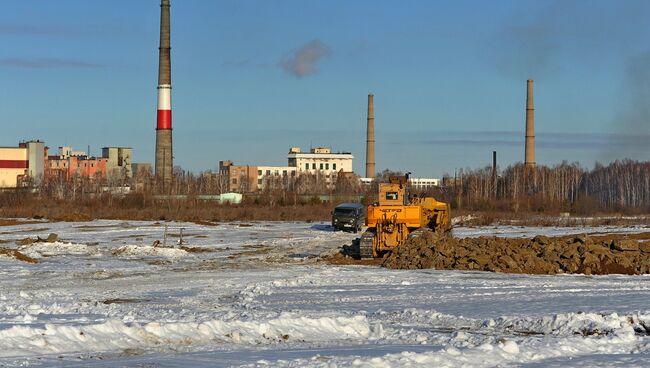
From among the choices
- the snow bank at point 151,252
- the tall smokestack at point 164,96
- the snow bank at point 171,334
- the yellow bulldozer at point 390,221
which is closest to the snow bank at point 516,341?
the snow bank at point 171,334

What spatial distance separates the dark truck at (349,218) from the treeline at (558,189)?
112ft

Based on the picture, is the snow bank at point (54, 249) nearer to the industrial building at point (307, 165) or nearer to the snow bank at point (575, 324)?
the snow bank at point (575, 324)

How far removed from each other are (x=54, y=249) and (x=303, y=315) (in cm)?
2123

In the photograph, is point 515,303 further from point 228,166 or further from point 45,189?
point 228,166

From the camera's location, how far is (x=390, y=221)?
110ft

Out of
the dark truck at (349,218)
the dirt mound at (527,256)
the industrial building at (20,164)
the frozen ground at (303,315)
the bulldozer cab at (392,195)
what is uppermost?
the industrial building at (20,164)

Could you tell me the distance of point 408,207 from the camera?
33969 millimetres

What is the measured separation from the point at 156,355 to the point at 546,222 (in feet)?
168

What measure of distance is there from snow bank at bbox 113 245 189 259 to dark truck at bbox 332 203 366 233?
16.0 metres

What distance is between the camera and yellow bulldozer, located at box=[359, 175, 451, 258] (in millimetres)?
32844

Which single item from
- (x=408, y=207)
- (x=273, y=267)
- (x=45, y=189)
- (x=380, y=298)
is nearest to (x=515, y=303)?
(x=380, y=298)

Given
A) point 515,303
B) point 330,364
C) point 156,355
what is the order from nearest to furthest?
point 330,364 → point 156,355 → point 515,303

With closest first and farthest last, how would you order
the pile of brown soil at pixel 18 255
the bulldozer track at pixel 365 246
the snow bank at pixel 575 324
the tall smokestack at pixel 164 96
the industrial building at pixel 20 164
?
the snow bank at pixel 575 324
the pile of brown soil at pixel 18 255
the bulldozer track at pixel 365 246
the tall smokestack at pixel 164 96
the industrial building at pixel 20 164

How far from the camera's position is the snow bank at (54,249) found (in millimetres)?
34956
